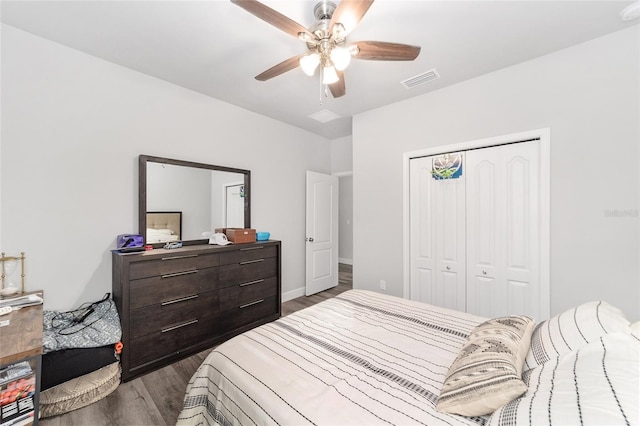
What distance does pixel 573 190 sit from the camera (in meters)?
2.18

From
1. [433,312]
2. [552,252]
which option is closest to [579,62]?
[552,252]

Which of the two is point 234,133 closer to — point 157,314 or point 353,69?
point 353,69

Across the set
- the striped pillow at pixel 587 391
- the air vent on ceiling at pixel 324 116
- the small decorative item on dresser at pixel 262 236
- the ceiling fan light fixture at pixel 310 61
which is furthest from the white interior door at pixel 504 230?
the small decorative item on dresser at pixel 262 236

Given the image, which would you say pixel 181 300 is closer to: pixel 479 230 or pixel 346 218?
pixel 479 230

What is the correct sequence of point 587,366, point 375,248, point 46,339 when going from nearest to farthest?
point 587,366
point 46,339
point 375,248

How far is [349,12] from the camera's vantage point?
4.42 ft

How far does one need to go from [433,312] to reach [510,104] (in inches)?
84.6

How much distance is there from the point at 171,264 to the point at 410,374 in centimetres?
215

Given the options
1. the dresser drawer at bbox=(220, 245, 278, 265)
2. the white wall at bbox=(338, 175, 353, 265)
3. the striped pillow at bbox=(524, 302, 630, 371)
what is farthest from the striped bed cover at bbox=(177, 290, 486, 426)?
the white wall at bbox=(338, 175, 353, 265)

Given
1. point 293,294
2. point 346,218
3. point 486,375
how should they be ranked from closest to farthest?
point 486,375 → point 293,294 → point 346,218

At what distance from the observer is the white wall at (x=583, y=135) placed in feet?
6.48

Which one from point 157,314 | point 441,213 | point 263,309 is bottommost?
point 263,309

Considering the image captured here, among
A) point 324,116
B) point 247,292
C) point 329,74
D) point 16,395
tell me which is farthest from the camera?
point 324,116

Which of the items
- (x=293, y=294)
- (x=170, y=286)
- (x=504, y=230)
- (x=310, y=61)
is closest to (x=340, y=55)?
(x=310, y=61)
